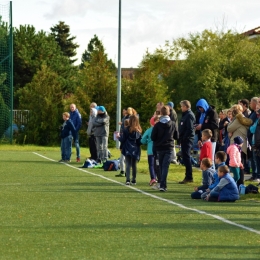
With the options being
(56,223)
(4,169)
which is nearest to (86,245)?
(56,223)

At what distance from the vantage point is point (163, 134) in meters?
18.7

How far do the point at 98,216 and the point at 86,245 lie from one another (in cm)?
298

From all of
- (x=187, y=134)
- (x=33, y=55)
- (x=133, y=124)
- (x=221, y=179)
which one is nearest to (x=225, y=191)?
(x=221, y=179)

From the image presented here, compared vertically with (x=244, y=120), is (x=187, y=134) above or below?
below

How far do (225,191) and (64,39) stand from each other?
3507 inches

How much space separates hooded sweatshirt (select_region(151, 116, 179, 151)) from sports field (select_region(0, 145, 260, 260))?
96cm

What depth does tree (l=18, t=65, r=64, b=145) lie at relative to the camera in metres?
43.8

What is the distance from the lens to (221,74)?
60.2 metres

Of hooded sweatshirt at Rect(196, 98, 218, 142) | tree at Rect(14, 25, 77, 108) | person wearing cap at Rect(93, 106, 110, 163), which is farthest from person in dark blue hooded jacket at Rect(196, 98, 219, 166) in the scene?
tree at Rect(14, 25, 77, 108)

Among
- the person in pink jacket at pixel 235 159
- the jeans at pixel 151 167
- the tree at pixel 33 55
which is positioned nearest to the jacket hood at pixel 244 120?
the person in pink jacket at pixel 235 159

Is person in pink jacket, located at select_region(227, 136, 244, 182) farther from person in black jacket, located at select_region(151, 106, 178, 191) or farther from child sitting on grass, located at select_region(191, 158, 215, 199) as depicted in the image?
person in black jacket, located at select_region(151, 106, 178, 191)

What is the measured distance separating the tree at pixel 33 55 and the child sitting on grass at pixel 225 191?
5118 cm

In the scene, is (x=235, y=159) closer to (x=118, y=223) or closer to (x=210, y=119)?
(x=210, y=119)

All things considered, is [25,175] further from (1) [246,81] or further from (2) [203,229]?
(1) [246,81]
